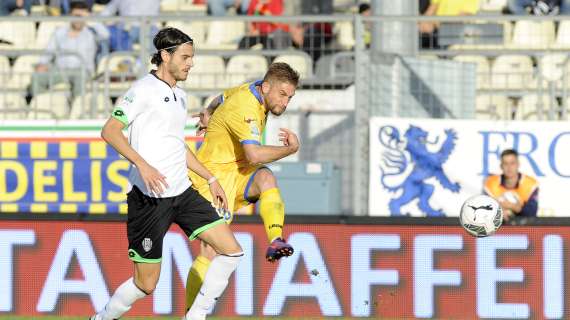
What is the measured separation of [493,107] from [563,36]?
108 cm

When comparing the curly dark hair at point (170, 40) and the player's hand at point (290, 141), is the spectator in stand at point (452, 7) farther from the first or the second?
the curly dark hair at point (170, 40)

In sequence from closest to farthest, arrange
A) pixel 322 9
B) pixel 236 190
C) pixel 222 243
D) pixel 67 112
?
pixel 222 243 < pixel 236 190 < pixel 67 112 < pixel 322 9

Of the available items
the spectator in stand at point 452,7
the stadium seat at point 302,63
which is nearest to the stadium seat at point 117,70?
the stadium seat at point 302,63

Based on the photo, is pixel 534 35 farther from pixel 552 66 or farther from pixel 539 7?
pixel 539 7

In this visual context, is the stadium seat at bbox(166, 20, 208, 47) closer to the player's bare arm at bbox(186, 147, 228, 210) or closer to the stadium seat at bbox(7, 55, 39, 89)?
the stadium seat at bbox(7, 55, 39, 89)

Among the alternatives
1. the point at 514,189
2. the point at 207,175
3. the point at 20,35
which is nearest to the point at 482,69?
the point at 514,189

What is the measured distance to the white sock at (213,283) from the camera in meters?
8.18

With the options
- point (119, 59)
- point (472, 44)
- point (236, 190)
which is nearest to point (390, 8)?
point (472, 44)

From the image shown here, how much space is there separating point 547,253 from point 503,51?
349cm

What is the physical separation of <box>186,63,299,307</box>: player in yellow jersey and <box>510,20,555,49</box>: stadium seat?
5.38 m

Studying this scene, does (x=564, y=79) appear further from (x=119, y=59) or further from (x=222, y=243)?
(x=222, y=243)

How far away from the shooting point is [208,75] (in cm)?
1353

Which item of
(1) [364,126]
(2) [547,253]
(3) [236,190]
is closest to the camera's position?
(3) [236,190]

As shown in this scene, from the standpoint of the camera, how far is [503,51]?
43.2 feet
